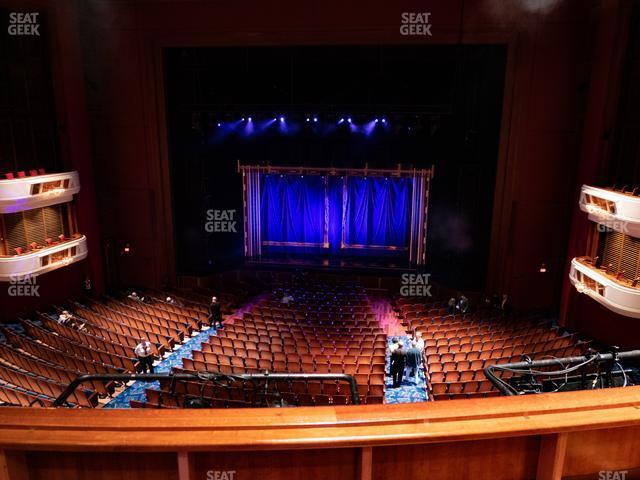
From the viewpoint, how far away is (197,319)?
1310 centimetres

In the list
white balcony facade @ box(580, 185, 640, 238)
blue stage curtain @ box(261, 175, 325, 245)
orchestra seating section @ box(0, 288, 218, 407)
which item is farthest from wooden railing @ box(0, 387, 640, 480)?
blue stage curtain @ box(261, 175, 325, 245)

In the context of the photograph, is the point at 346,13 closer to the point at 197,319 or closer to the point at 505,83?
the point at 505,83

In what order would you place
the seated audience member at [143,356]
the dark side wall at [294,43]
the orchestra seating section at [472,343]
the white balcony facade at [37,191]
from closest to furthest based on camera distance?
the orchestra seating section at [472,343] → the seated audience member at [143,356] → the white balcony facade at [37,191] → the dark side wall at [294,43]

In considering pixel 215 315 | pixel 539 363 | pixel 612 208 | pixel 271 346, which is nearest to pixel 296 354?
pixel 271 346

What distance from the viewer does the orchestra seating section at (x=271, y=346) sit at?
8078 millimetres

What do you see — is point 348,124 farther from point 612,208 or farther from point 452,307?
point 612,208

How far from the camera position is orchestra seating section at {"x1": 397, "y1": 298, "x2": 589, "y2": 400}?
8672 millimetres

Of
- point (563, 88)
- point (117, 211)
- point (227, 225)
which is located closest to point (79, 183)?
point (117, 211)

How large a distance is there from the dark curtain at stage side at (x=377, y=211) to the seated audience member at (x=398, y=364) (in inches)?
382

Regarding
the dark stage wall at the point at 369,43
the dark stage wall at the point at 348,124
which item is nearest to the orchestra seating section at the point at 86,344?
the dark stage wall at the point at 369,43

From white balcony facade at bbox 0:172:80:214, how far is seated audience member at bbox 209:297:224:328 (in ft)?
18.5

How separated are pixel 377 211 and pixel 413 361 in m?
9.93

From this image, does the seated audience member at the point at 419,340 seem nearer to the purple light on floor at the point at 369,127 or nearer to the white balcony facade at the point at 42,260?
the purple light on floor at the point at 369,127

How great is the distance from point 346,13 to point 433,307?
31.8 feet
